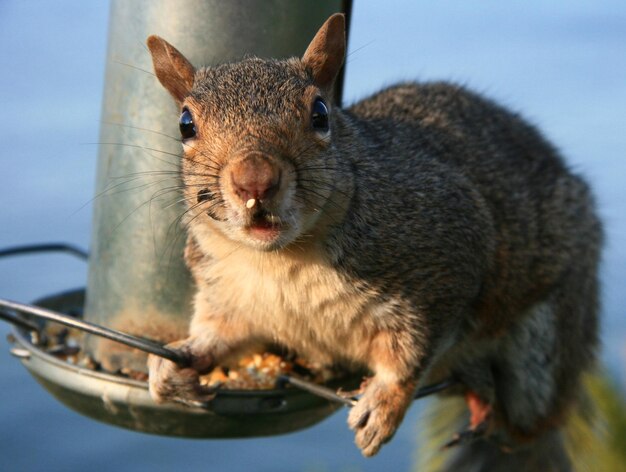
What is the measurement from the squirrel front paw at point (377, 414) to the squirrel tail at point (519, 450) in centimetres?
105

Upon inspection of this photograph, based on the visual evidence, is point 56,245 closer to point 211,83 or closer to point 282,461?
point 211,83

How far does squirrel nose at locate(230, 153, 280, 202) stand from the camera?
230cm

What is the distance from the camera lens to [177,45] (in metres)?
3.28

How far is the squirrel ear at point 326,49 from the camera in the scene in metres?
2.76

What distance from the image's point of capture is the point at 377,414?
115 inches

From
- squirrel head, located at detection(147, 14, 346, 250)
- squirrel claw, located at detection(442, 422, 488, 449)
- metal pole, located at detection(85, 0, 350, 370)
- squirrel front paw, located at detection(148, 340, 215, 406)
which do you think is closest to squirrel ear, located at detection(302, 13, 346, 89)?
squirrel head, located at detection(147, 14, 346, 250)

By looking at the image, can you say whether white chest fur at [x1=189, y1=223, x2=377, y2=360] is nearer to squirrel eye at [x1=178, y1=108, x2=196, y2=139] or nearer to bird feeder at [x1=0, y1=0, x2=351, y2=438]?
bird feeder at [x1=0, y1=0, x2=351, y2=438]

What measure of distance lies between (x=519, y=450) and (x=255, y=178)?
2.14m

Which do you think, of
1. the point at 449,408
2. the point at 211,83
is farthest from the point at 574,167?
the point at 211,83

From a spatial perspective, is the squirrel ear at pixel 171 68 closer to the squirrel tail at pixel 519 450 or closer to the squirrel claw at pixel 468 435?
the squirrel claw at pixel 468 435

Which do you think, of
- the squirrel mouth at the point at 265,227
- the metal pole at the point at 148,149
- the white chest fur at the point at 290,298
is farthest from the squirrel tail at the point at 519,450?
the squirrel mouth at the point at 265,227

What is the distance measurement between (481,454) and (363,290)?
1.48m

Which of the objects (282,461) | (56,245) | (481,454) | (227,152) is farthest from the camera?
(282,461)

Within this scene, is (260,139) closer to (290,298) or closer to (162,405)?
(290,298)
